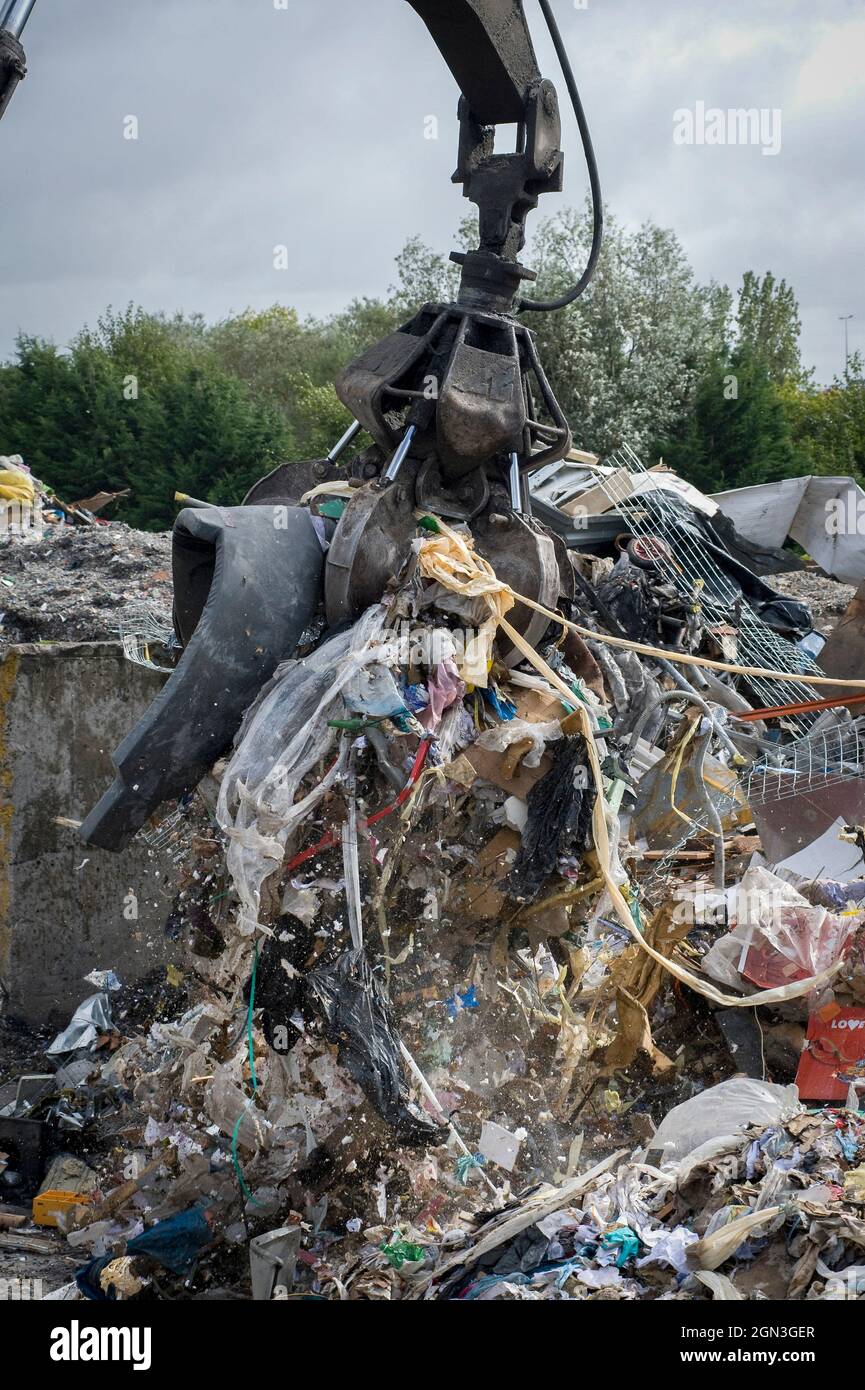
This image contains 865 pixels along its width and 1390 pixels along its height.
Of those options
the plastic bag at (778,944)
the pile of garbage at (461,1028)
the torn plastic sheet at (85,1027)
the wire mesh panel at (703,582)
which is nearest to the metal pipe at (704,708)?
the pile of garbage at (461,1028)

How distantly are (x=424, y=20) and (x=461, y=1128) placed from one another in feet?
10.9

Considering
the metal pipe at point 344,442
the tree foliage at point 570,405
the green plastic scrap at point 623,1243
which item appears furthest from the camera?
the tree foliage at point 570,405

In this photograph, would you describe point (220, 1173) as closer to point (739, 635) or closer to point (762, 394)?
point (739, 635)

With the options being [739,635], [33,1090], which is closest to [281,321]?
[739,635]

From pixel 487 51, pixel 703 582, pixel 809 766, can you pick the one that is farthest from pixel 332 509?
pixel 703 582

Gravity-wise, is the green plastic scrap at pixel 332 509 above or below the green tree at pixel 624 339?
below

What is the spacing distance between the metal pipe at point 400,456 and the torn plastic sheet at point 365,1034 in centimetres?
140

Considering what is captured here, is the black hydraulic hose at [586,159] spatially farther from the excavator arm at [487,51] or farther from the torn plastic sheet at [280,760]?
the torn plastic sheet at [280,760]

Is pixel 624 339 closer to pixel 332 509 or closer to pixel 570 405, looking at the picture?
pixel 570 405

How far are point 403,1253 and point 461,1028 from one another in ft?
2.31

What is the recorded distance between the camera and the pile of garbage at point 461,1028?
9.84 ft

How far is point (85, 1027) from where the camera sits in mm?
5121

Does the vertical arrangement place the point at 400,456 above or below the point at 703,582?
above
